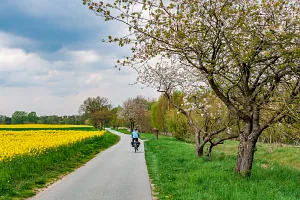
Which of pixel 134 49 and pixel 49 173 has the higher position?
pixel 134 49

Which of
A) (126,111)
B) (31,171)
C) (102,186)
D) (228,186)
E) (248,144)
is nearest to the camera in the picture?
(228,186)

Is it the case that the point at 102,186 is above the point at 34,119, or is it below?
below

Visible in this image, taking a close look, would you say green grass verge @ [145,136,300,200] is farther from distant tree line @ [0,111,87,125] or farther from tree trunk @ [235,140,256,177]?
distant tree line @ [0,111,87,125]

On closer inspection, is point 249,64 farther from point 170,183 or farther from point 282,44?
point 170,183

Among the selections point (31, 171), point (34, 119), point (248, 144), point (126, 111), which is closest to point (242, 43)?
point (248, 144)

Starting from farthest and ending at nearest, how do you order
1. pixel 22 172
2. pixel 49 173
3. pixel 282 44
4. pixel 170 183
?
pixel 49 173 < pixel 22 172 < pixel 170 183 < pixel 282 44

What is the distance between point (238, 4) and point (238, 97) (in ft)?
12.3

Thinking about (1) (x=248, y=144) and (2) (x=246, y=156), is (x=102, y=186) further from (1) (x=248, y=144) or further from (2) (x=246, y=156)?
(1) (x=248, y=144)

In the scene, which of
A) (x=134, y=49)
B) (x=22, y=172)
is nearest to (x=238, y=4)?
(x=134, y=49)

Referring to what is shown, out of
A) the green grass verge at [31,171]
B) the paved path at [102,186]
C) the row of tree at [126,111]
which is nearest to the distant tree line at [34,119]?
the row of tree at [126,111]

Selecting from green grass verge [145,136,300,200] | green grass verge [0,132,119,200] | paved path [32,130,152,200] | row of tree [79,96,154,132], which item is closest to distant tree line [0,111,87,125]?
row of tree [79,96,154,132]

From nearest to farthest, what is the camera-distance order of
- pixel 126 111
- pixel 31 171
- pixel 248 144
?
1. pixel 248 144
2. pixel 31 171
3. pixel 126 111

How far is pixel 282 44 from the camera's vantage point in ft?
29.5

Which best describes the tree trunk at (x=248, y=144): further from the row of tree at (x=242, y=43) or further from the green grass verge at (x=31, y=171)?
the green grass verge at (x=31, y=171)
